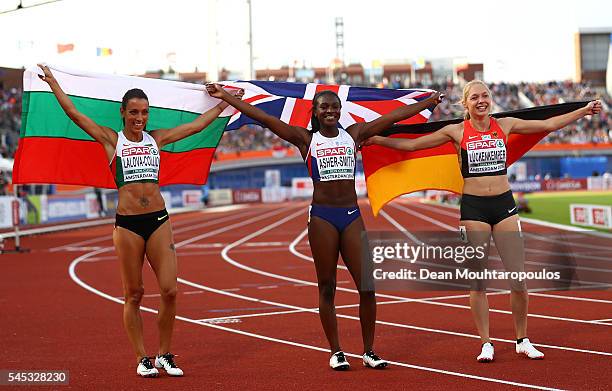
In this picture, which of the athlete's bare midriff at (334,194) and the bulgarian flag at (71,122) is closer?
→ the athlete's bare midriff at (334,194)

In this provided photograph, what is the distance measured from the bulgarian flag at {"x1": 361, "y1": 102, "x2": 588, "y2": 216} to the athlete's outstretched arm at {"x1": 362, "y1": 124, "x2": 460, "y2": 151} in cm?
55

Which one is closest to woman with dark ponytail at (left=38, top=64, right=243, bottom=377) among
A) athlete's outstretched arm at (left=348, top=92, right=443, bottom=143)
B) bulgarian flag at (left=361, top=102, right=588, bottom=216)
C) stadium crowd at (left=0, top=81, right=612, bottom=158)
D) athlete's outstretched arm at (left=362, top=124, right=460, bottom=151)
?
athlete's outstretched arm at (left=348, top=92, right=443, bottom=143)

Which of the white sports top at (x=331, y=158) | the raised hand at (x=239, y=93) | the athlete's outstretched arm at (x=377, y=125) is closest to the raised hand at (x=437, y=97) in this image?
the athlete's outstretched arm at (x=377, y=125)

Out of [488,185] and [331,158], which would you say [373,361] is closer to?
[331,158]

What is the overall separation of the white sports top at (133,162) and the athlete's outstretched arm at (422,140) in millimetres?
1807

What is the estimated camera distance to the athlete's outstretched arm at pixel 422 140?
768 cm

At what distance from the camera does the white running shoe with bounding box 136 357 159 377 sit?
6910 mm

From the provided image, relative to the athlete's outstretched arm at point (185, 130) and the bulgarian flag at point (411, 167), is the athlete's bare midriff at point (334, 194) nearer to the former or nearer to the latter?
the athlete's outstretched arm at point (185, 130)

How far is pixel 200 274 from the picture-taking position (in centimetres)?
1625

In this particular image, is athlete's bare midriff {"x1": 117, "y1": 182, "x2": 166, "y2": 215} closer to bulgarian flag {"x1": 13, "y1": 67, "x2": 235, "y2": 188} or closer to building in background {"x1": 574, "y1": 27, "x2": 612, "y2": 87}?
bulgarian flag {"x1": 13, "y1": 67, "x2": 235, "y2": 188}

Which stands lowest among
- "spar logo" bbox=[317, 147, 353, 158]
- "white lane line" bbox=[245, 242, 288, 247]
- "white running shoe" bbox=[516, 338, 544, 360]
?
"white lane line" bbox=[245, 242, 288, 247]

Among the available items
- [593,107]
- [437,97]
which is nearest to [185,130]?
[437,97]

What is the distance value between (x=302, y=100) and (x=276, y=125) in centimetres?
144

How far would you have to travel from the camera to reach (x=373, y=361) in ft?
23.0
